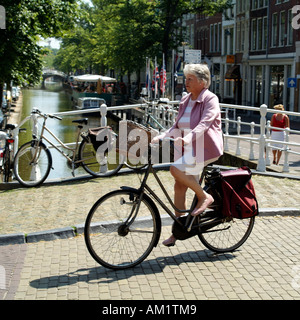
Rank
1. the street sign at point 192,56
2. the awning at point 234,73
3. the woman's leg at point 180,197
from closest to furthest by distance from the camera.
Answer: the woman's leg at point 180,197, the street sign at point 192,56, the awning at point 234,73

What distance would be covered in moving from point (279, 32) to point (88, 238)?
37393mm

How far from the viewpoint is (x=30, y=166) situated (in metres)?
9.52

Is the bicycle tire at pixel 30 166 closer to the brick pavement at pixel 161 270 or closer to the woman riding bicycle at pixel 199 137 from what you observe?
the brick pavement at pixel 161 270

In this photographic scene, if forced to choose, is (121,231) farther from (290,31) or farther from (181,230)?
(290,31)

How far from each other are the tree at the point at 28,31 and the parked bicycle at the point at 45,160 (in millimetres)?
12326

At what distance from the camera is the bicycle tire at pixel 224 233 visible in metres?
5.84

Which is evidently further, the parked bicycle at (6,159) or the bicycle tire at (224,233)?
the parked bicycle at (6,159)

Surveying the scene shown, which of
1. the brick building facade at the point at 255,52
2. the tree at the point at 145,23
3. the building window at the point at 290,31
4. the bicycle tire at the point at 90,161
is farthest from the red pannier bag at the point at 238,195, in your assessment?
the tree at the point at 145,23

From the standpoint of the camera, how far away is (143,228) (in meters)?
5.52

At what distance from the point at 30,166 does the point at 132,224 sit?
14.3ft

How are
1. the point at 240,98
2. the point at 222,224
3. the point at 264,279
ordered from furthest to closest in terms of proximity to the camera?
the point at 240,98, the point at 222,224, the point at 264,279

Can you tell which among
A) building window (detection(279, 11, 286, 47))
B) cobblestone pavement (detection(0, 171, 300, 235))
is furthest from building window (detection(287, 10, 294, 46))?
cobblestone pavement (detection(0, 171, 300, 235))
